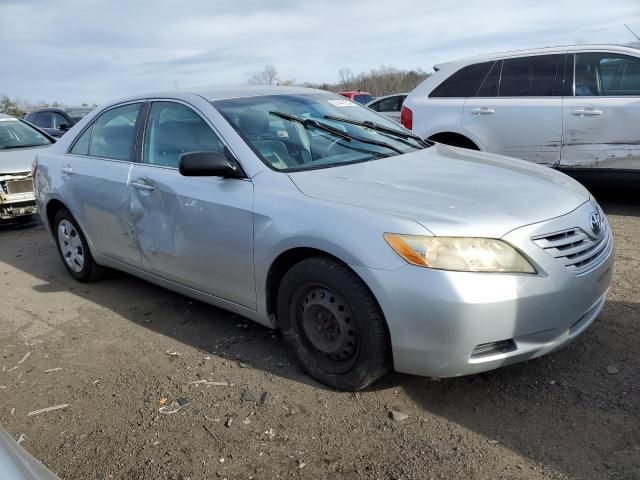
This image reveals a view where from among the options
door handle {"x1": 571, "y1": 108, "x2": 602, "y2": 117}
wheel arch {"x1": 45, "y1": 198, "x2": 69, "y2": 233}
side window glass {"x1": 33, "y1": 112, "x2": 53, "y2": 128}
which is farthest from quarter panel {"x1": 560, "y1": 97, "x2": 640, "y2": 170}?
side window glass {"x1": 33, "y1": 112, "x2": 53, "y2": 128}

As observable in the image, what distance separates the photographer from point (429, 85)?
7098 mm

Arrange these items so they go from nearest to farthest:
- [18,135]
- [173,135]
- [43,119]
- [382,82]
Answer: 1. [173,135]
2. [18,135]
3. [43,119]
4. [382,82]

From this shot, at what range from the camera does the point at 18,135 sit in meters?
8.80

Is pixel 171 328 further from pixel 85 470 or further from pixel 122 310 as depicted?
pixel 85 470


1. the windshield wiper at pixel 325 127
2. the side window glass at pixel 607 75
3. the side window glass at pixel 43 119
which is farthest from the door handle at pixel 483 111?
the side window glass at pixel 43 119

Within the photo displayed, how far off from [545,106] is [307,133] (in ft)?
11.6

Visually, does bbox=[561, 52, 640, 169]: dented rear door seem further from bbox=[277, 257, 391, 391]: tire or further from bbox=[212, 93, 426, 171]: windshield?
bbox=[277, 257, 391, 391]: tire

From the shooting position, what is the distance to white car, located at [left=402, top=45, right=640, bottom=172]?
5.91 meters

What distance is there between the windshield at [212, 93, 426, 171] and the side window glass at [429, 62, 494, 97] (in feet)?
9.30

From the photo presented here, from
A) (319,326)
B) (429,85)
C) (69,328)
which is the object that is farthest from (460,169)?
(429,85)

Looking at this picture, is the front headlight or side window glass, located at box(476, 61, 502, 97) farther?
side window glass, located at box(476, 61, 502, 97)

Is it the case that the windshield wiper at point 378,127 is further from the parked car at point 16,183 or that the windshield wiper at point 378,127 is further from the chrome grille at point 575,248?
the parked car at point 16,183

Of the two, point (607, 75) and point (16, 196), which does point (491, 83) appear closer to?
point (607, 75)

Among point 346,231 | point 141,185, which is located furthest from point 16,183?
point 346,231
